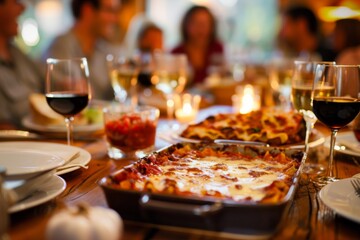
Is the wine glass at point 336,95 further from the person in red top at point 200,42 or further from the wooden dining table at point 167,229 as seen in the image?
the person in red top at point 200,42

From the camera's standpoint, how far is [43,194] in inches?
35.8

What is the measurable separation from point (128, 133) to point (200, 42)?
12.9 feet

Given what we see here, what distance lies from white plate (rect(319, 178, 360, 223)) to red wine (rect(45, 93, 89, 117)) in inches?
30.8

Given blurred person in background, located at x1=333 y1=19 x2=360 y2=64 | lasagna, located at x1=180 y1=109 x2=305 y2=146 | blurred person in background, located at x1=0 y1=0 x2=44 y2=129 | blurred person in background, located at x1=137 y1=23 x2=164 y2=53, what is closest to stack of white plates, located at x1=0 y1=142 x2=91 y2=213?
lasagna, located at x1=180 y1=109 x2=305 y2=146

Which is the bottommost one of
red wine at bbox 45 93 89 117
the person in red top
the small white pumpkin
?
the small white pumpkin

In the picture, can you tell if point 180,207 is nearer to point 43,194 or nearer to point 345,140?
point 43,194

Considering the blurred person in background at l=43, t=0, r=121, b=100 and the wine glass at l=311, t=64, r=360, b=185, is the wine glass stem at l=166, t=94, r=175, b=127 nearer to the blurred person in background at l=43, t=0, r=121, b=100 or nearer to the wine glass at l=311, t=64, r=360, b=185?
the wine glass at l=311, t=64, r=360, b=185

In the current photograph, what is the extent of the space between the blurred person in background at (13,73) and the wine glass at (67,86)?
1622 millimetres

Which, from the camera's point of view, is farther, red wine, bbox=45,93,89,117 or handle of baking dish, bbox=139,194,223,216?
red wine, bbox=45,93,89,117

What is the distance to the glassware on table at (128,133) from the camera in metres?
1.40

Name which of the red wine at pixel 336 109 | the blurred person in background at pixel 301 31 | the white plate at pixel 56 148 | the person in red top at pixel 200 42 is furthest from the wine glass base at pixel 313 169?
the blurred person in background at pixel 301 31

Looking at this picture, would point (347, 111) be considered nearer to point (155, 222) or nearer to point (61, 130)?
point (155, 222)

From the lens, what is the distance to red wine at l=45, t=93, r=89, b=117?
54.0 inches

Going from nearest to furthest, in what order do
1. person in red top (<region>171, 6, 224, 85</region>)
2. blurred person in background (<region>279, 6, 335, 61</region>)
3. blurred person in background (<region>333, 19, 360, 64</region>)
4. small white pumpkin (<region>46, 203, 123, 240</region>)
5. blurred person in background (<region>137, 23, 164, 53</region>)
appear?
small white pumpkin (<region>46, 203, 123, 240</region>)
blurred person in background (<region>333, 19, 360, 64</region>)
blurred person in background (<region>137, 23, 164, 53</region>)
person in red top (<region>171, 6, 224, 85</region>)
blurred person in background (<region>279, 6, 335, 61</region>)
